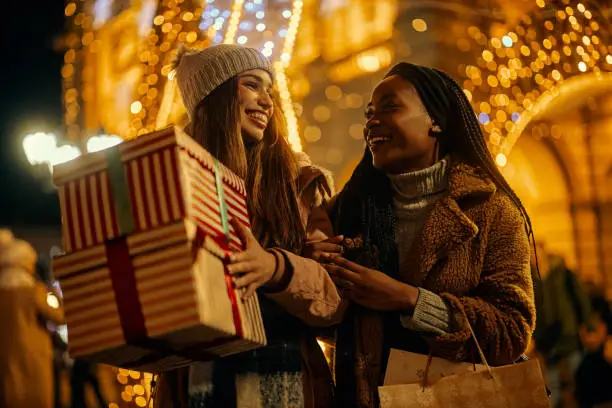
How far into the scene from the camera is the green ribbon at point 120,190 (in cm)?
184

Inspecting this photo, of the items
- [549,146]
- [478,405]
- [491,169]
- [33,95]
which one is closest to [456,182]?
[491,169]

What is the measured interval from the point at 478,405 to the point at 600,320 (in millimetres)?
5170

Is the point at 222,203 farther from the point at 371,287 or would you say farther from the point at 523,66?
the point at 523,66

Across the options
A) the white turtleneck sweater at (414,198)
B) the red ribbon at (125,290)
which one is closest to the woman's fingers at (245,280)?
the red ribbon at (125,290)

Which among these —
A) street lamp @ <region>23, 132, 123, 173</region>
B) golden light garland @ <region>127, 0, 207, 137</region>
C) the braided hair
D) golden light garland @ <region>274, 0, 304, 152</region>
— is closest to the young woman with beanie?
the braided hair

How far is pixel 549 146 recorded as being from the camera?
28.4 feet

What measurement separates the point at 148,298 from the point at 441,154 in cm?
121

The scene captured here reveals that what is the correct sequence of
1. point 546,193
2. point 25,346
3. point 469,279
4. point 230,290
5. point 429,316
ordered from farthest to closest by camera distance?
point 546,193 → point 25,346 → point 469,279 → point 429,316 → point 230,290

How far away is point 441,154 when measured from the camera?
262 centimetres

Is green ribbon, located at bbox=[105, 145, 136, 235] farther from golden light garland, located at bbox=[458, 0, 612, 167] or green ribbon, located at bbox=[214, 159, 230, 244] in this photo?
golden light garland, located at bbox=[458, 0, 612, 167]

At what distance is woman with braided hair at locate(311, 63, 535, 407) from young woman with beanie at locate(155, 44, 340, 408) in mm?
110

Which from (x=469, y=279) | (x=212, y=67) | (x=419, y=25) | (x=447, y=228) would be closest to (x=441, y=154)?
(x=447, y=228)

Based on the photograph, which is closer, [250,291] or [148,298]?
[148,298]

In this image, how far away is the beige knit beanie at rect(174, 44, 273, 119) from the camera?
2.63 m
